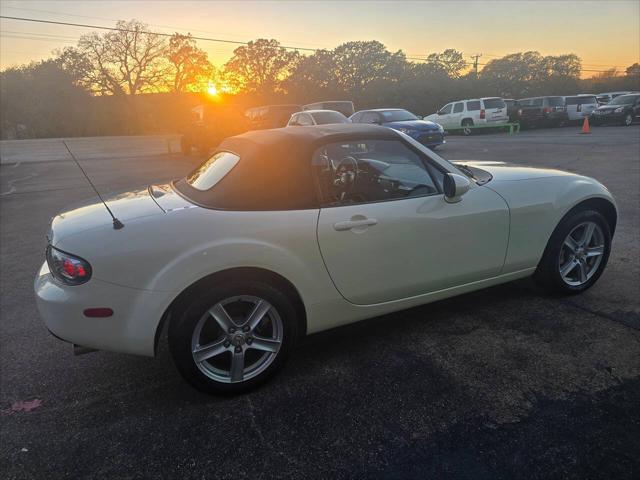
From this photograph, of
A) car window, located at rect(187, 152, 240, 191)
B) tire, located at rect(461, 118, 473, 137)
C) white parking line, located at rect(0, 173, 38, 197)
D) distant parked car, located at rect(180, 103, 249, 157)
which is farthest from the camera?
tire, located at rect(461, 118, 473, 137)

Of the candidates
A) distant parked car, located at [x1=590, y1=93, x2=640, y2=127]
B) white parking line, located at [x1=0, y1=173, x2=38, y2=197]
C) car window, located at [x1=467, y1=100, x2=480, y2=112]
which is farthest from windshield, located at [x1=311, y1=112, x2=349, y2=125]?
distant parked car, located at [x1=590, y1=93, x2=640, y2=127]

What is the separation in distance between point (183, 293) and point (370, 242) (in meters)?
1.12

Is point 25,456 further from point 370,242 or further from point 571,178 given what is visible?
point 571,178

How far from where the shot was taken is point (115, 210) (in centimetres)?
260

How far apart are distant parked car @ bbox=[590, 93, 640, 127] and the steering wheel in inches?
961

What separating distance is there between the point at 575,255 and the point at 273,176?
8.43ft

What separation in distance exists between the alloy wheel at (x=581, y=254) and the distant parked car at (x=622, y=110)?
23.2 m

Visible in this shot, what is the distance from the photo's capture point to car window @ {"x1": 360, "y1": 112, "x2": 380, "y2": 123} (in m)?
16.0

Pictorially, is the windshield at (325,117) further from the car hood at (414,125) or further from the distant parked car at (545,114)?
the distant parked car at (545,114)

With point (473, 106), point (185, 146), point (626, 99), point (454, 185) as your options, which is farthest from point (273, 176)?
point (626, 99)

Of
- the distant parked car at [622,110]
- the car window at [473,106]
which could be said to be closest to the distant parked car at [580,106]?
the distant parked car at [622,110]

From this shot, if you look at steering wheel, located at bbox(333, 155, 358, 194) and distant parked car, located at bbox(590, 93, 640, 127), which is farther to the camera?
distant parked car, located at bbox(590, 93, 640, 127)

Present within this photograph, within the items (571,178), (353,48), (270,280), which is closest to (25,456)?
(270,280)

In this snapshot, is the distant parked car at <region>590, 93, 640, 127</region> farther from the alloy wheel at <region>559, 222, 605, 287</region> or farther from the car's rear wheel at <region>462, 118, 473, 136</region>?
the alloy wheel at <region>559, 222, 605, 287</region>
